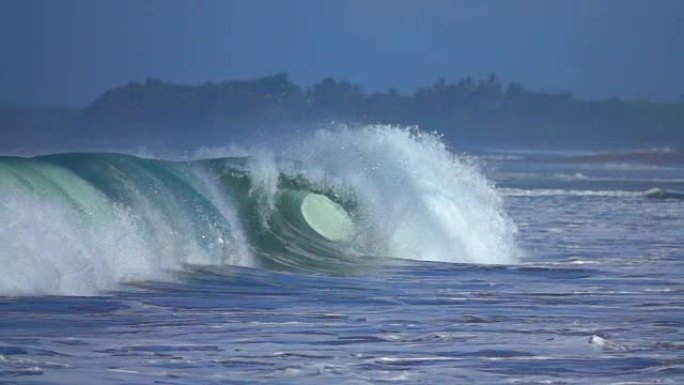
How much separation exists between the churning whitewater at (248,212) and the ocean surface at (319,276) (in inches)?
1.3

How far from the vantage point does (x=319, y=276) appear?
1589 cm

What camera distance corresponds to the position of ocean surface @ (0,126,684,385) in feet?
33.0

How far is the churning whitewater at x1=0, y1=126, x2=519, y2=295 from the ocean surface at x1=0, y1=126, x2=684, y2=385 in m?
0.03

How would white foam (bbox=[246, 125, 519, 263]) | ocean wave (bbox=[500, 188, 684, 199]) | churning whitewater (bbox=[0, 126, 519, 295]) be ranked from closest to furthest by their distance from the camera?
churning whitewater (bbox=[0, 126, 519, 295])
white foam (bbox=[246, 125, 519, 263])
ocean wave (bbox=[500, 188, 684, 199])

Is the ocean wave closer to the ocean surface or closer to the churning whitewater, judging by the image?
the ocean surface

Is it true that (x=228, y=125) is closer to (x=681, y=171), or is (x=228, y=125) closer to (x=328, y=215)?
(x=681, y=171)

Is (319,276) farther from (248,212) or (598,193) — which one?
(598,193)

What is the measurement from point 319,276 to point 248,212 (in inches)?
149

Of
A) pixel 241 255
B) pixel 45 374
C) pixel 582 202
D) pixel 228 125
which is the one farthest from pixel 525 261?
pixel 228 125

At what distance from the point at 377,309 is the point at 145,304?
5.86ft

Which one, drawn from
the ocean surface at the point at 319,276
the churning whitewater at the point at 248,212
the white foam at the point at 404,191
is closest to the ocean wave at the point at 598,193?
the ocean surface at the point at 319,276

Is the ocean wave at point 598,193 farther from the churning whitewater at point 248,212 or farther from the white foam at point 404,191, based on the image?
the churning whitewater at point 248,212

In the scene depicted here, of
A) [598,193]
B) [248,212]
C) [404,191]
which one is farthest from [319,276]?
[598,193]

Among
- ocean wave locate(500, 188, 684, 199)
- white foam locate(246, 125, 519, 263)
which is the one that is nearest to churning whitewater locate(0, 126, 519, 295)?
white foam locate(246, 125, 519, 263)
